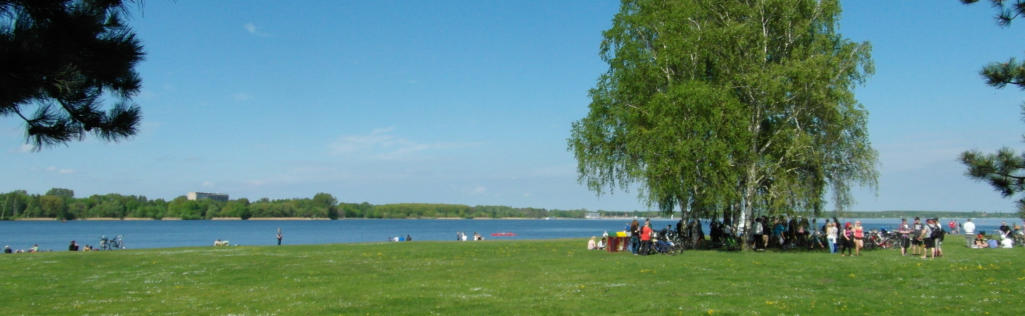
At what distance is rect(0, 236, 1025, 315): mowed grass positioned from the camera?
15.5 metres

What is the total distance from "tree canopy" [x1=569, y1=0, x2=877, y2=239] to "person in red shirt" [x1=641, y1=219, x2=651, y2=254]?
320 centimetres

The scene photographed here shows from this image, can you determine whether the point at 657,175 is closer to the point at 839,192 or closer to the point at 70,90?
the point at 839,192

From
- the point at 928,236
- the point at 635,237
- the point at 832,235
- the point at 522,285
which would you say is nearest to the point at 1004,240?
the point at 832,235

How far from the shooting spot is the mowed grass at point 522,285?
50.8 feet

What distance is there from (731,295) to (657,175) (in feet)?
52.9

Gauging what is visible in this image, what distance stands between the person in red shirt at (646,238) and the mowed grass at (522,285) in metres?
0.69

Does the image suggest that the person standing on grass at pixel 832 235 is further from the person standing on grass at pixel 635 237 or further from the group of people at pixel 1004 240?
the group of people at pixel 1004 240

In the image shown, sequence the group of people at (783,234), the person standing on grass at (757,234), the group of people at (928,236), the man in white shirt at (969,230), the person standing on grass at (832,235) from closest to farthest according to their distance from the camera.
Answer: the group of people at (928,236) → the person standing on grass at (832,235) → the person standing on grass at (757,234) → the group of people at (783,234) → the man in white shirt at (969,230)

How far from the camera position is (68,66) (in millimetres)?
6969

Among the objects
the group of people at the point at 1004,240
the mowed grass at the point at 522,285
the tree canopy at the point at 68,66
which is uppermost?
the tree canopy at the point at 68,66

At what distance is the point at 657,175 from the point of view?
107ft

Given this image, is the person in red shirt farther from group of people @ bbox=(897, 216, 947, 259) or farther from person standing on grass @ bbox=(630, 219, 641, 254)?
group of people @ bbox=(897, 216, 947, 259)

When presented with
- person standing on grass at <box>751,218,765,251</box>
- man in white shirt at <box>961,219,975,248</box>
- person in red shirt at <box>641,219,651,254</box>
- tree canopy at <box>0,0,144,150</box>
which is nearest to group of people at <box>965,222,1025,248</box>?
man in white shirt at <box>961,219,975,248</box>

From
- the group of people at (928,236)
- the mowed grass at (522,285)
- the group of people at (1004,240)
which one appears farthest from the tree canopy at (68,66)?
the group of people at (1004,240)
